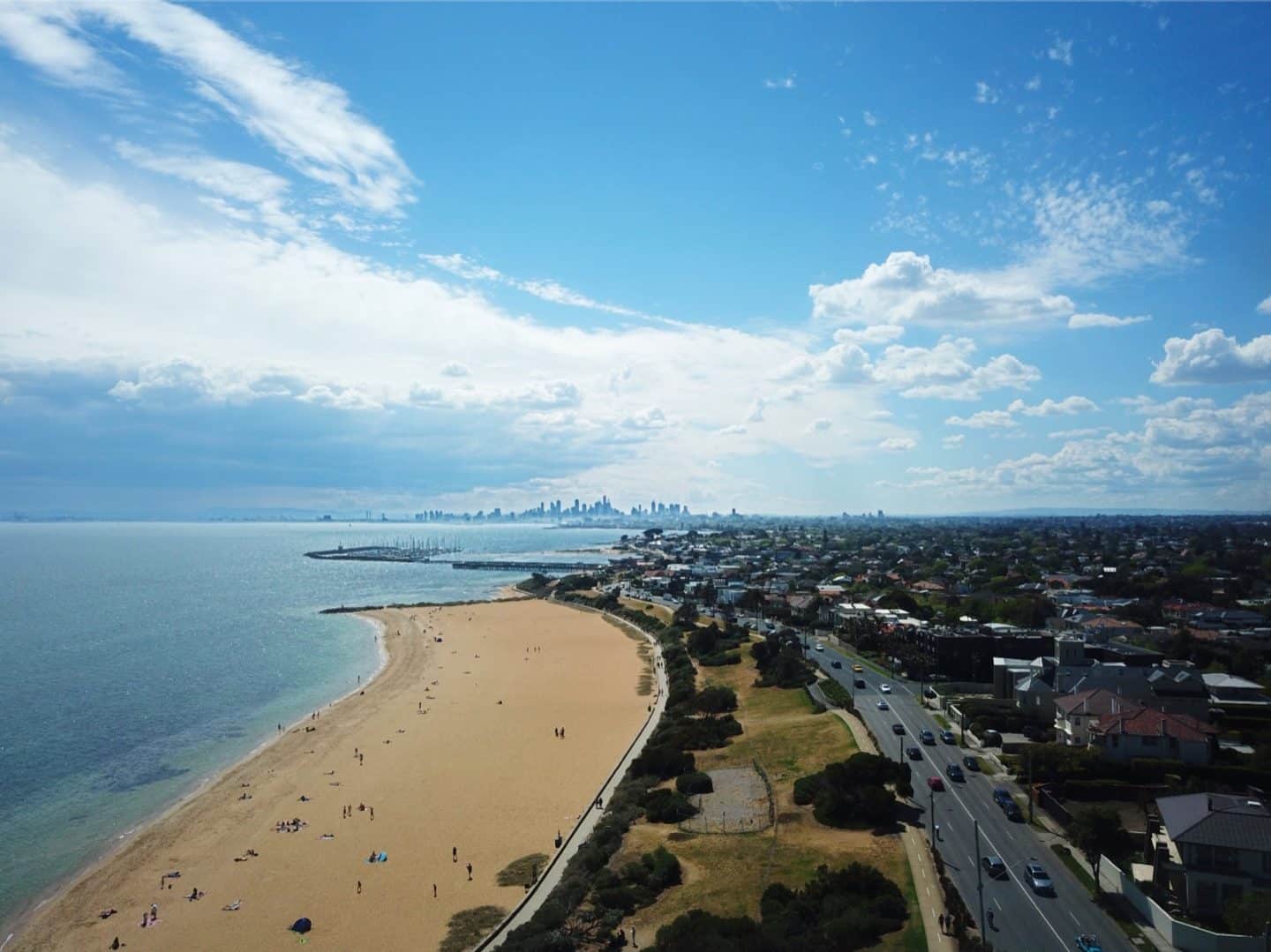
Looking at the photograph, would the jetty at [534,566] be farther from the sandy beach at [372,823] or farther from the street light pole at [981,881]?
the street light pole at [981,881]

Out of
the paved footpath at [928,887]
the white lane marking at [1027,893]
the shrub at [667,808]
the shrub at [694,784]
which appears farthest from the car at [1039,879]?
the shrub at [694,784]

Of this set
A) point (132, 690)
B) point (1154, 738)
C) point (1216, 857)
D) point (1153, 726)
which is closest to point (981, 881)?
point (1216, 857)

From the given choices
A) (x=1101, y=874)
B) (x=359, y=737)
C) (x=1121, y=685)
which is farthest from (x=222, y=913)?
(x=1121, y=685)

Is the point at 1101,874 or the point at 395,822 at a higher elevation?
the point at 1101,874

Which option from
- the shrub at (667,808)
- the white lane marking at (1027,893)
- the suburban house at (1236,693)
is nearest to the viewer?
the white lane marking at (1027,893)

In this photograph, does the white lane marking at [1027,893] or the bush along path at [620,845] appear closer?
the white lane marking at [1027,893]

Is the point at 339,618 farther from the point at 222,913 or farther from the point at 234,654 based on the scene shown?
the point at 222,913
